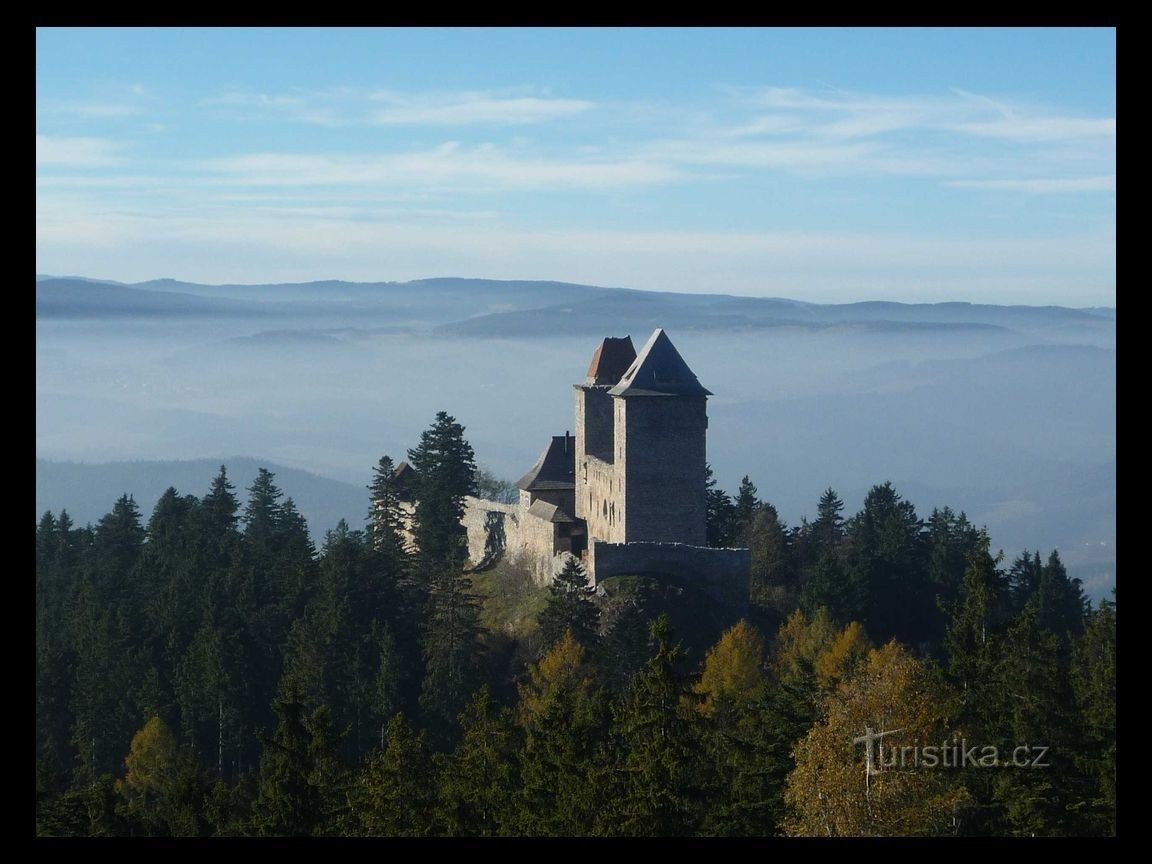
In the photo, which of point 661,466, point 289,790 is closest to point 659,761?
point 289,790

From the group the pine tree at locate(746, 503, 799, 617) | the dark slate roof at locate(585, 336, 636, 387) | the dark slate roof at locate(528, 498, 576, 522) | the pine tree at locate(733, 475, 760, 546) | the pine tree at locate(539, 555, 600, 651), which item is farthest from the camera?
the pine tree at locate(733, 475, 760, 546)

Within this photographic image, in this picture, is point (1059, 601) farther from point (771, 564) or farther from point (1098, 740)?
point (1098, 740)

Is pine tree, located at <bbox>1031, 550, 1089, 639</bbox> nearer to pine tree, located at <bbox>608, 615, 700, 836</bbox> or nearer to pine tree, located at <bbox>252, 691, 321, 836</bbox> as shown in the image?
pine tree, located at <bbox>608, 615, 700, 836</bbox>

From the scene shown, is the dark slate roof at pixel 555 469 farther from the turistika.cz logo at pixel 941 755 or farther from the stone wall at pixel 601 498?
the turistika.cz logo at pixel 941 755

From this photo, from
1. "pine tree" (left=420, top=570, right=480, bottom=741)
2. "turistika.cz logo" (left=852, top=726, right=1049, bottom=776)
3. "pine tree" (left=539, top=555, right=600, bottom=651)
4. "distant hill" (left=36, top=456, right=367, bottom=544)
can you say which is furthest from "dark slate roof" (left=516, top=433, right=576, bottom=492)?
"distant hill" (left=36, top=456, right=367, bottom=544)
